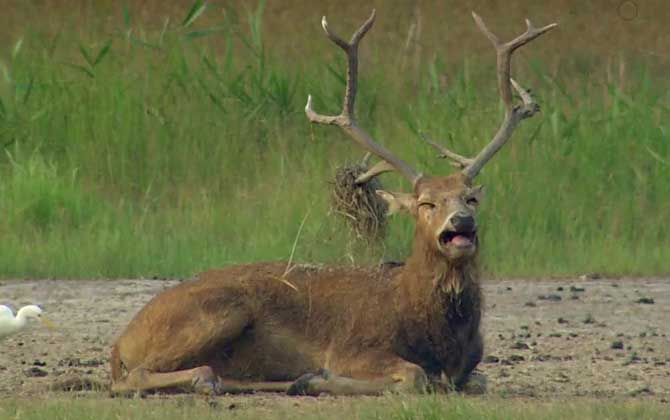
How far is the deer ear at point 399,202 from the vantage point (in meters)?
10.1

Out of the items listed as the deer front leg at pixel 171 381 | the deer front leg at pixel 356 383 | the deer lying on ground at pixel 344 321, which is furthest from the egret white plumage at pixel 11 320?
the deer front leg at pixel 356 383

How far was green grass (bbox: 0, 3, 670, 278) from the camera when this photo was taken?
48.5ft

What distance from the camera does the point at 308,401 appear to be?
969 centimetres

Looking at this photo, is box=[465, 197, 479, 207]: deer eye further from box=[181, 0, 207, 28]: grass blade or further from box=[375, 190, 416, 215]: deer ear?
box=[181, 0, 207, 28]: grass blade

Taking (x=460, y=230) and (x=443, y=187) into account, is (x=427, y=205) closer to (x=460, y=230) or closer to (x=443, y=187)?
(x=443, y=187)

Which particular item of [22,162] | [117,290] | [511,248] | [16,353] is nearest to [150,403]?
[16,353]

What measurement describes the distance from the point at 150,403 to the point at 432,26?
37.0ft

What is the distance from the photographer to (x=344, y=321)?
10266 mm

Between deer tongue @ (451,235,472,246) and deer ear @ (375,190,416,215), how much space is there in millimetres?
432

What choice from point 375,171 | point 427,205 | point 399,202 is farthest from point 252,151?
point 427,205

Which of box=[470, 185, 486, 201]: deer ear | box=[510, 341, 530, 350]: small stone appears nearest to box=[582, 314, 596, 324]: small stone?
box=[510, 341, 530, 350]: small stone

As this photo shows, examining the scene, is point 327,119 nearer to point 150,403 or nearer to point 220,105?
point 150,403

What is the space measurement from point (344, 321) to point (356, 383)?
1.43ft

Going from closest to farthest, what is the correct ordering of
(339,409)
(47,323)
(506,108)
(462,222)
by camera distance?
(339,409), (462,222), (506,108), (47,323)
